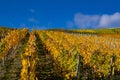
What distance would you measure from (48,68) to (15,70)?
258 cm

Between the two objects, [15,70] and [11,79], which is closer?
[11,79]

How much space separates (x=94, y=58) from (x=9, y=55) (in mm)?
9575

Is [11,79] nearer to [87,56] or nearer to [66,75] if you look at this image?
[66,75]

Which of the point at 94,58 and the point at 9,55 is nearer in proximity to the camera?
the point at 94,58

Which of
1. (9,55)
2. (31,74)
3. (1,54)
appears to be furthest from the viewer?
(9,55)

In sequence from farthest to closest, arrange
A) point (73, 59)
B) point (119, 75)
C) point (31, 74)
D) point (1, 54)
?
point (1, 54)
point (119, 75)
point (73, 59)
point (31, 74)

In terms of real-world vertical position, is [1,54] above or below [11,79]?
above

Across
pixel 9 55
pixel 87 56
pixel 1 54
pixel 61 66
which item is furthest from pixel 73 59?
pixel 9 55

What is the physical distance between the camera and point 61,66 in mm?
20984

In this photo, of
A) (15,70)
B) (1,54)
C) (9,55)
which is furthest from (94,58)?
(9,55)

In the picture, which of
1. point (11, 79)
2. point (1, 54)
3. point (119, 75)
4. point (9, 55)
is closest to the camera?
point (11, 79)

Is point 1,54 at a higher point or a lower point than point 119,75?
higher

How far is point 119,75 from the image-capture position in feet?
70.7

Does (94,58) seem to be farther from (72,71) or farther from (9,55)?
(9,55)
